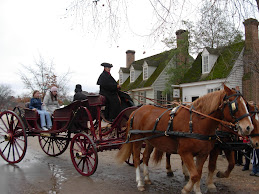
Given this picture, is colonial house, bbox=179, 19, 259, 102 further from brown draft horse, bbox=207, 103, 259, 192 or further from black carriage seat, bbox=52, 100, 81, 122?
black carriage seat, bbox=52, 100, 81, 122

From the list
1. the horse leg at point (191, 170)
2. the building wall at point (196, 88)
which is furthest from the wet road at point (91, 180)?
the building wall at point (196, 88)

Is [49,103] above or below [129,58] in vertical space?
below

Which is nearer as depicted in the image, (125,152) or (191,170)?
(191,170)

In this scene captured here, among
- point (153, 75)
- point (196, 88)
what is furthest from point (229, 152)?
point (153, 75)

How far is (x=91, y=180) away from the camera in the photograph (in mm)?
5660

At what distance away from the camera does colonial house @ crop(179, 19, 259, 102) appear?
638 inches

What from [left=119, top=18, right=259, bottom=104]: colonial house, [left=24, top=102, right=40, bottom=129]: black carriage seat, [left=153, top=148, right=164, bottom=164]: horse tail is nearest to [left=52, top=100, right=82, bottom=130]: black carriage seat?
[left=24, top=102, right=40, bottom=129]: black carriage seat

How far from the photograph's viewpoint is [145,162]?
5801mm

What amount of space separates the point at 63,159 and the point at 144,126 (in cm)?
395

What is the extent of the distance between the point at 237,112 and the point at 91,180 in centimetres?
351

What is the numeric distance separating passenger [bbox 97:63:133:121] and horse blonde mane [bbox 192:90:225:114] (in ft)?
7.49

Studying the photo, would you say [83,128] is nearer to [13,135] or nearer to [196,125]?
[13,135]

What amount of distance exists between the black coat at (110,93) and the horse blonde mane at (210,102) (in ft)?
7.49

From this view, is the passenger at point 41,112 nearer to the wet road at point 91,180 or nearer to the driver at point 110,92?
the wet road at point 91,180
